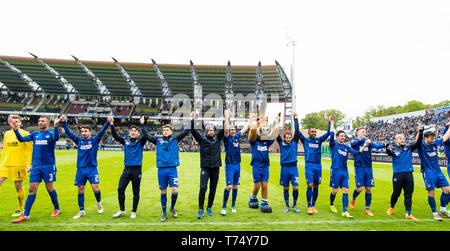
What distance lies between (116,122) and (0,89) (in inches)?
899

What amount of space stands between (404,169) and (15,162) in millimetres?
9688

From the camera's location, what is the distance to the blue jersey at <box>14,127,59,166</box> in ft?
19.2

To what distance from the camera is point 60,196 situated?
830cm

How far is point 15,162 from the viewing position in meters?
6.24

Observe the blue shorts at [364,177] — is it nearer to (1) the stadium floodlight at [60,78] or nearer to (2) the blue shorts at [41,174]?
(2) the blue shorts at [41,174]

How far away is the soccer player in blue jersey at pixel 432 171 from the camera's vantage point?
6.26 metres

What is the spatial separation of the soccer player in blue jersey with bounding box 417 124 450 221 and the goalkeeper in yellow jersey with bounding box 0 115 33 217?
32.5 feet

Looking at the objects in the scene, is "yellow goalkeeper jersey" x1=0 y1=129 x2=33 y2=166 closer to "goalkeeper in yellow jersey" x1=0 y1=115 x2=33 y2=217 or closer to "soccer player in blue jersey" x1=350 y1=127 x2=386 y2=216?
"goalkeeper in yellow jersey" x1=0 y1=115 x2=33 y2=217

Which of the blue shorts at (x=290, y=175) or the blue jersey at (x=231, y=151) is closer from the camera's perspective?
the blue jersey at (x=231, y=151)

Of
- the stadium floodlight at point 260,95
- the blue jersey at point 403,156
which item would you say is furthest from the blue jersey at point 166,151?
the stadium floodlight at point 260,95

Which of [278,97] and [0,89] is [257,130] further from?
[0,89]

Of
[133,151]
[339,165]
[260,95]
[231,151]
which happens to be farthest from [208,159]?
[260,95]

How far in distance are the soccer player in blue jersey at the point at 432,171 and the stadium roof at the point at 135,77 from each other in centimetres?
3588

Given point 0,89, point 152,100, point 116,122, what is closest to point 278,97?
point 152,100
